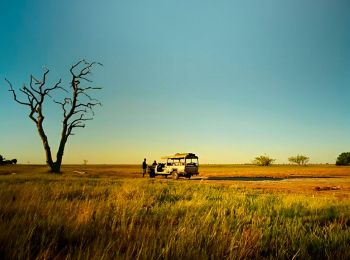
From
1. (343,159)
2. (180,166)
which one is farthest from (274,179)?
(343,159)

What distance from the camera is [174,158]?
31812 mm

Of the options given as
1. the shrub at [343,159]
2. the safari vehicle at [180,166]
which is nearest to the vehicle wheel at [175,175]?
the safari vehicle at [180,166]

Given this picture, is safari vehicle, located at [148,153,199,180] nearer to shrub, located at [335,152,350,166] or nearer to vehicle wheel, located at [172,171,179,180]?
vehicle wheel, located at [172,171,179,180]

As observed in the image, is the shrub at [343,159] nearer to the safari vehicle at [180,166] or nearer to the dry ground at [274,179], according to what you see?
the dry ground at [274,179]

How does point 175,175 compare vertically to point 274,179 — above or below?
above

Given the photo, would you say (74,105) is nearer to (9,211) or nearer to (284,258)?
(9,211)

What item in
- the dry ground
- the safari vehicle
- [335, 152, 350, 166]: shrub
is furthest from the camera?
[335, 152, 350, 166]: shrub

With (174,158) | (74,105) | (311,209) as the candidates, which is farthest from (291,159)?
(311,209)

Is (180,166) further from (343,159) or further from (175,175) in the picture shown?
(343,159)

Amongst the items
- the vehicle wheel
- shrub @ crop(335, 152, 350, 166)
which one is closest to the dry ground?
the vehicle wheel

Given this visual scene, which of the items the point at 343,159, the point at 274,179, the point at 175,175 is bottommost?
the point at 274,179

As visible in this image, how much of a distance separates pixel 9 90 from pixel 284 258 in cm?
3662

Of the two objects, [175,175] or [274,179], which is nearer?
[175,175]

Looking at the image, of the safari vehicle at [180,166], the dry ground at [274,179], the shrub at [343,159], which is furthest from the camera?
the shrub at [343,159]
